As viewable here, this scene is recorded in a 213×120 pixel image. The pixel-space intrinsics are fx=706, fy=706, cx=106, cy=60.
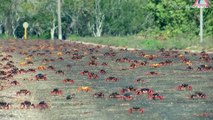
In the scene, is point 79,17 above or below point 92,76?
above

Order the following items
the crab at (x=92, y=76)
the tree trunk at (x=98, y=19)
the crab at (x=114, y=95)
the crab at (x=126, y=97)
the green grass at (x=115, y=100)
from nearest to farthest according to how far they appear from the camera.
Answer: the green grass at (x=115, y=100), the crab at (x=126, y=97), the crab at (x=114, y=95), the crab at (x=92, y=76), the tree trunk at (x=98, y=19)

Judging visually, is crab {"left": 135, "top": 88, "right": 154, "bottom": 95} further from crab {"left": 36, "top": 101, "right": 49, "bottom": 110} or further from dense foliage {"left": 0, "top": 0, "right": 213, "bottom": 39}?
dense foliage {"left": 0, "top": 0, "right": 213, "bottom": 39}

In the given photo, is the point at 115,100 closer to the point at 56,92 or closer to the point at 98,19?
the point at 56,92

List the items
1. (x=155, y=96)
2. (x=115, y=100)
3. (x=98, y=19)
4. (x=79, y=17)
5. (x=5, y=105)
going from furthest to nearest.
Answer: (x=79, y=17) < (x=98, y=19) < (x=155, y=96) < (x=115, y=100) < (x=5, y=105)

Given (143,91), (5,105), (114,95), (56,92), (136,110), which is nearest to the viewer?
(136,110)

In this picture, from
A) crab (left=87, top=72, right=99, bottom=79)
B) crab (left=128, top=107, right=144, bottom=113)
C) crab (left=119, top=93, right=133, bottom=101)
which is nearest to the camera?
crab (left=128, top=107, right=144, bottom=113)

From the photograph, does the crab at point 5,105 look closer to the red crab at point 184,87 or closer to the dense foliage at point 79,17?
the red crab at point 184,87

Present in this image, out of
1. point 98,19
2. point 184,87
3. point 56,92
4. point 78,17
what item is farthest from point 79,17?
point 56,92

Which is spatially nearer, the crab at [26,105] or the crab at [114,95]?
the crab at [26,105]

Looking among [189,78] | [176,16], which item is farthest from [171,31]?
[189,78]

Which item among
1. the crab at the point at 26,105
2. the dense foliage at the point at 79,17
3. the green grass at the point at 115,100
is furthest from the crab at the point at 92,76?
the dense foliage at the point at 79,17

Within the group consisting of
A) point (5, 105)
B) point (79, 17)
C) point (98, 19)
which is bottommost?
point (98, 19)

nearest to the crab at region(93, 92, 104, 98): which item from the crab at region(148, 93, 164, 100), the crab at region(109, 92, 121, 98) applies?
the crab at region(109, 92, 121, 98)

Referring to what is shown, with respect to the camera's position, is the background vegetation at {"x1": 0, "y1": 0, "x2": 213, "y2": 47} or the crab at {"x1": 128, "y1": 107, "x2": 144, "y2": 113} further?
the background vegetation at {"x1": 0, "y1": 0, "x2": 213, "y2": 47}
